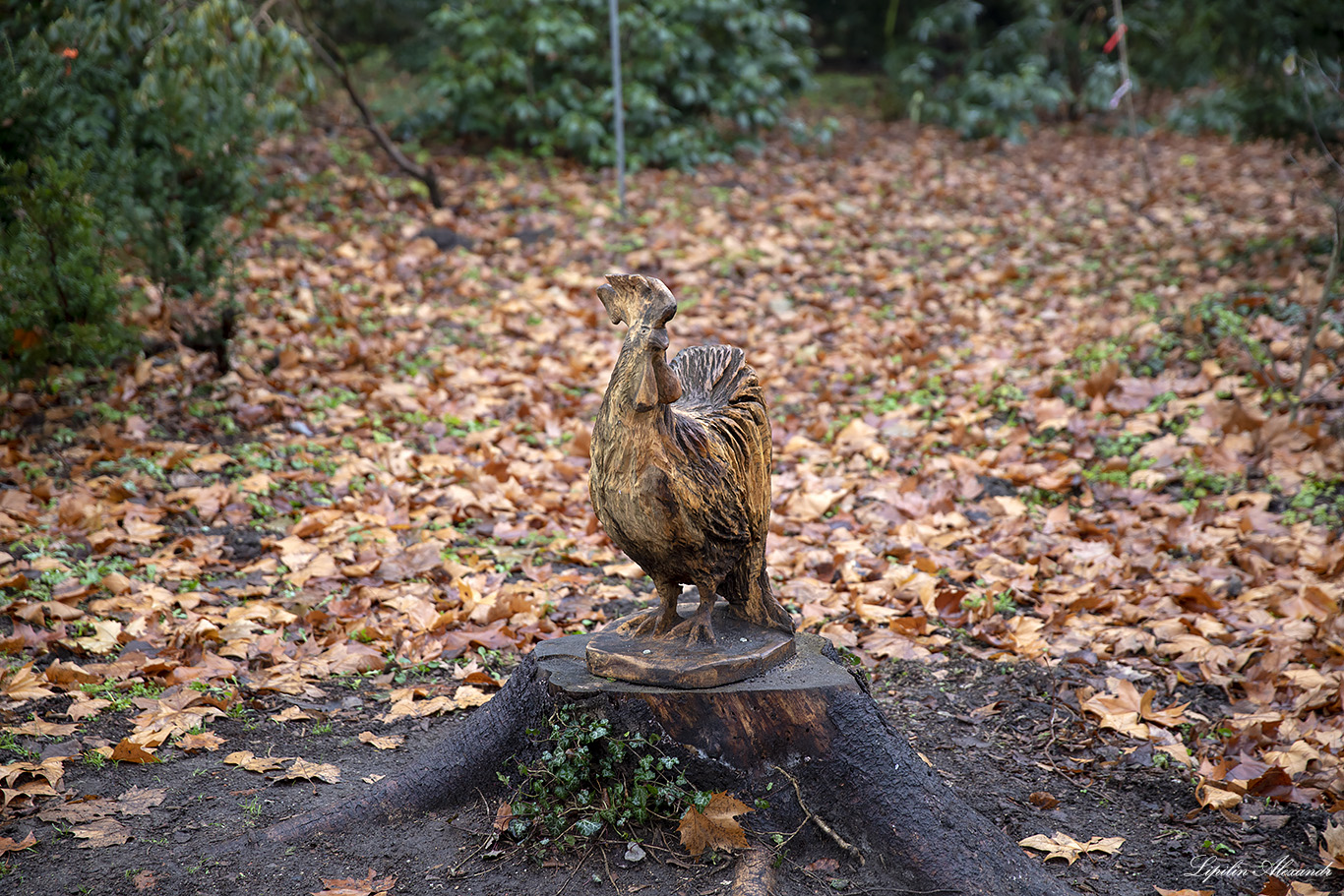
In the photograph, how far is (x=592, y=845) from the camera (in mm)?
2963

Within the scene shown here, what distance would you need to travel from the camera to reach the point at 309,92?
7586 mm

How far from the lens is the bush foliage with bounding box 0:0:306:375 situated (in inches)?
211

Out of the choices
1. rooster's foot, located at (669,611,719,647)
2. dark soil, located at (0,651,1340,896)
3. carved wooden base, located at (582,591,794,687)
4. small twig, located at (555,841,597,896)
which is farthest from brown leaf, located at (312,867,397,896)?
rooster's foot, located at (669,611,719,647)

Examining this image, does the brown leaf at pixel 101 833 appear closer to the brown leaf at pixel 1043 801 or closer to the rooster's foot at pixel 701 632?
the rooster's foot at pixel 701 632

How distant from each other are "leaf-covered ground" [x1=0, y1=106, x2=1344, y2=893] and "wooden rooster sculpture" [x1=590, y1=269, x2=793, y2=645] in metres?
0.97

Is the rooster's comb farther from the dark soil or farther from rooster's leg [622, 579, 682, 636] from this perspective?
the dark soil

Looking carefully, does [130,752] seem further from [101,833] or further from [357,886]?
[357,886]

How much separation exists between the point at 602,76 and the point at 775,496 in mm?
7146

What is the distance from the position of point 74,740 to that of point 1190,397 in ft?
21.2

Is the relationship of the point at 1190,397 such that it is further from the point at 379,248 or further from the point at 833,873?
the point at 379,248

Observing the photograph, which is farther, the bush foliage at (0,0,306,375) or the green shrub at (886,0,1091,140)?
the green shrub at (886,0,1091,140)

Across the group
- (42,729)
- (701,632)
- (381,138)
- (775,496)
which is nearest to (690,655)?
(701,632)

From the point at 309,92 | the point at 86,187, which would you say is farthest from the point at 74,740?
the point at 309,92

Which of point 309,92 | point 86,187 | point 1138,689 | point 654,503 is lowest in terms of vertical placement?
point 1138,689
